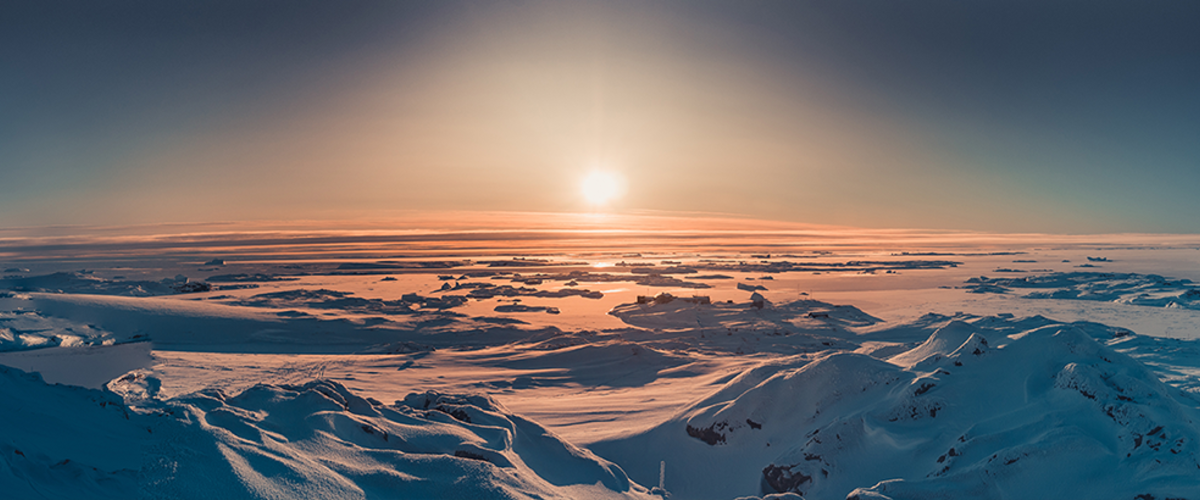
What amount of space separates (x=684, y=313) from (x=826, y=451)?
40.8ft

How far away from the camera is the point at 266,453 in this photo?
368 cm

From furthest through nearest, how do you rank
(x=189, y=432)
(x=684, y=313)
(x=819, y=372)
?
(x=684, y=313)
(x=819, y=372)
(x=189, y=432)

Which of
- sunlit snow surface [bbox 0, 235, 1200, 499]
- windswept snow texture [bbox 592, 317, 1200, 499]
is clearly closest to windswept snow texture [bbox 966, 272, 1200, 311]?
sunlit snow surface [bbox 0, 235, 1200, 499]

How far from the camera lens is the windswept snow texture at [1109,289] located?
17.3 m

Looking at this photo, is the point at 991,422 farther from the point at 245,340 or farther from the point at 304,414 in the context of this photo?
the point at 245,340

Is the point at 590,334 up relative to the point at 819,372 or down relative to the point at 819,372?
down

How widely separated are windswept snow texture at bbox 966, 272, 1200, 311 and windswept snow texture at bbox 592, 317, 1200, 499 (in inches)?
664

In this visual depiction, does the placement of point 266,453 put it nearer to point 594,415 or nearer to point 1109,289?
point 594,415

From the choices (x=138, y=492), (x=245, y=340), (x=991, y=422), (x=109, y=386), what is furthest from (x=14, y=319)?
(x=991, y=422)

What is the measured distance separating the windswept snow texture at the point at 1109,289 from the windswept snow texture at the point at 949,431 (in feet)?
55.3

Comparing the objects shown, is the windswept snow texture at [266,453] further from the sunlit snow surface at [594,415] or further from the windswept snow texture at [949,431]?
the windswept snow texture at [949,431]

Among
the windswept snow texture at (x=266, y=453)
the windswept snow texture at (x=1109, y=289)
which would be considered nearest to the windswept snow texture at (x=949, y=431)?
the windswept snow texture at (x=266, y=453)

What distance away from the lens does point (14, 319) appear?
1116cm

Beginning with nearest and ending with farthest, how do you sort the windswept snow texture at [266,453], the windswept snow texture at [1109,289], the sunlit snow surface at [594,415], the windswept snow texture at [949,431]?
the windswept snow texture at [266,453]
the sunlit snow surface at [594,415]
the windswept snow texture at [949,431]
the windswept snow texture at [1109,289]
